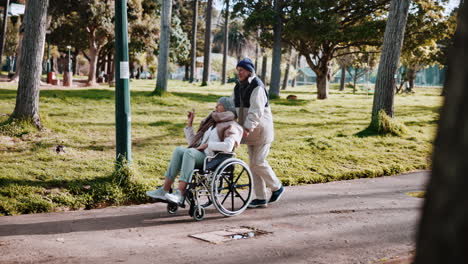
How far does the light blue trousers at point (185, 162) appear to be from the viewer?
6051mm

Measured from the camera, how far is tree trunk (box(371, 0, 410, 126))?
43.3ft

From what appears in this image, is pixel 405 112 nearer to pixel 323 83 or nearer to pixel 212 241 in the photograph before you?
pixel 323 83

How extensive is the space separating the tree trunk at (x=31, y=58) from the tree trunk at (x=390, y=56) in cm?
850

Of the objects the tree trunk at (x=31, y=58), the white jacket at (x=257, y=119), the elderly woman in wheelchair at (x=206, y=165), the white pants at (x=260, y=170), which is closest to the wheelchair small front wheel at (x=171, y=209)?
the elderly woman in wheelchair at (x=206, y=165)

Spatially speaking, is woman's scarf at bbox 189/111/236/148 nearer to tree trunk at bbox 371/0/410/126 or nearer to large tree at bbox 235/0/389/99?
tree trunk at bbox 371/0/410/126

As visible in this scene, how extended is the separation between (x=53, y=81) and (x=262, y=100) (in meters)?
20.1

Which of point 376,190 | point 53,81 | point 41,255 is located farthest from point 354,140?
point 53,81

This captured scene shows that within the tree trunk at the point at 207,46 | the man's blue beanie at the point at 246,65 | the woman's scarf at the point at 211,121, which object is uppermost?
the tree trunk at the point at 207,46

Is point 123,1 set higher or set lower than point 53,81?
higher

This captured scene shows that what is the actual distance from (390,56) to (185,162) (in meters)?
9.11

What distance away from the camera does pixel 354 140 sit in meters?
12.5

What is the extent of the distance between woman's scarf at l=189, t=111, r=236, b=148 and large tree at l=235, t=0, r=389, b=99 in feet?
57.2

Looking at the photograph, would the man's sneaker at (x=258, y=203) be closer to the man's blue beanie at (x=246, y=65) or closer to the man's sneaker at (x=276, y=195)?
the man's sneaker at (x=276, y=195)

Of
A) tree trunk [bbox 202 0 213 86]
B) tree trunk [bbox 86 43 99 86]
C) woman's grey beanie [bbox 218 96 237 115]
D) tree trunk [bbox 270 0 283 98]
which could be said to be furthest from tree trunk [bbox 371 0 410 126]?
tree trunk [bbox 202 0 213 86]
